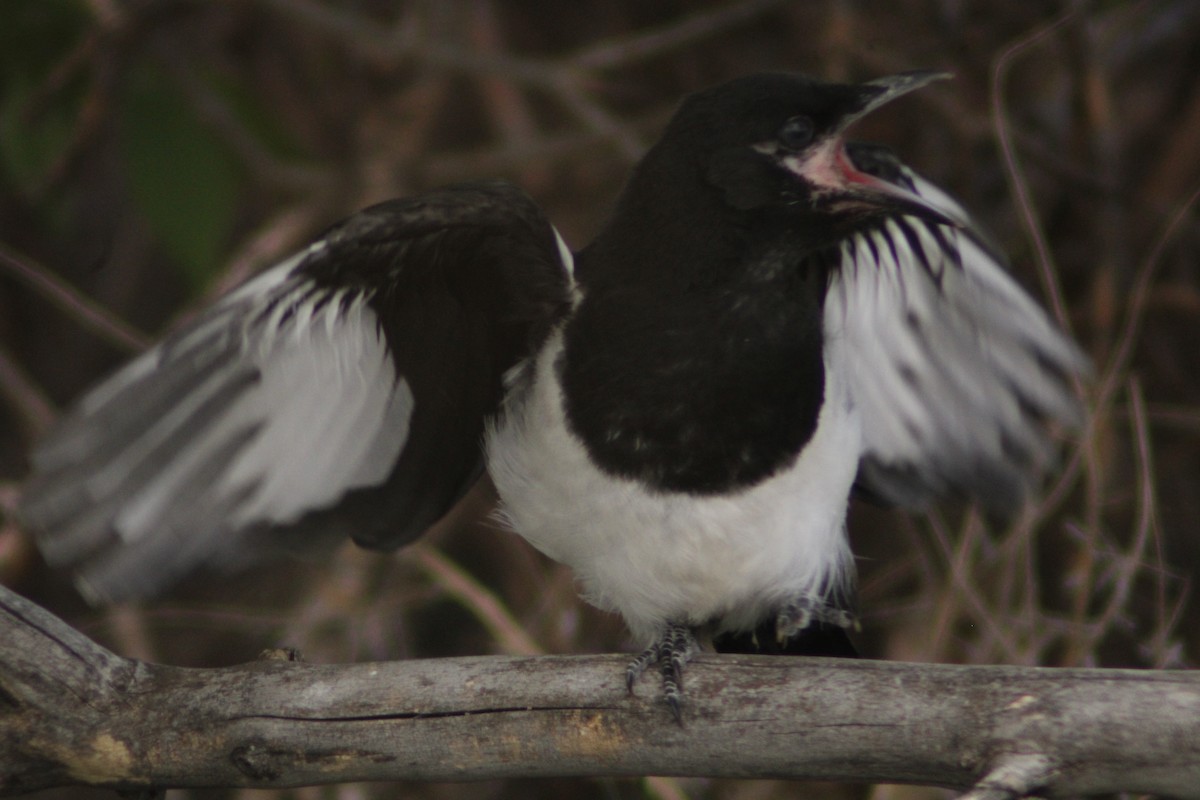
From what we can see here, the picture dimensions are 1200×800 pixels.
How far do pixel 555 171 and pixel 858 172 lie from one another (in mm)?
1610

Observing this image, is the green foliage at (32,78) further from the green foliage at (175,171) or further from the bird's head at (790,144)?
the bird's head at (790,144)

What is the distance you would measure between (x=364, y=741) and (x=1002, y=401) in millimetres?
984

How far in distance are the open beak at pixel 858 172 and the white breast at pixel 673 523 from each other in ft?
0.75

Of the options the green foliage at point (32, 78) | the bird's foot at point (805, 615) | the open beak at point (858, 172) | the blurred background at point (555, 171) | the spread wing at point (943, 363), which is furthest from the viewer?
the green foliage at point (32, 78)

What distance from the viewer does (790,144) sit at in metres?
1.59

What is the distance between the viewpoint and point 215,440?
174 cm

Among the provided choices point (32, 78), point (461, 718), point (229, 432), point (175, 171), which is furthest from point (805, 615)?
point (32, 78)

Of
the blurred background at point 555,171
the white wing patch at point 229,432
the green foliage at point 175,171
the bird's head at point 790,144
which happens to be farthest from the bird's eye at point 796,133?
the green foliage at point 175,171

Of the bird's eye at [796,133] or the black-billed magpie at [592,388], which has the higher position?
the bird's eye at [796,133]

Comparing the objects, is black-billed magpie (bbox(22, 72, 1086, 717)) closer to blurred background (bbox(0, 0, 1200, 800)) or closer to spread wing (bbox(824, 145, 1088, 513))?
spread wing (bbox(824, 145, 1088, 513))

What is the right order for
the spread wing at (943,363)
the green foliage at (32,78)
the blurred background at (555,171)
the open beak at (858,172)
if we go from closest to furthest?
the open beak at (858,172)
the spread wing at (943,363)
the blurred background at (555,171)
the green foliage at (32,78)

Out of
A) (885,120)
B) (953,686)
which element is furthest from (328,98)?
(953,686)

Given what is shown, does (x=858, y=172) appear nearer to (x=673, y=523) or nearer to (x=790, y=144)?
(x=790, y=144)

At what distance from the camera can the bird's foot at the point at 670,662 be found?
1.43m
